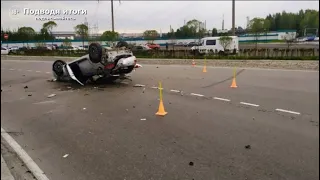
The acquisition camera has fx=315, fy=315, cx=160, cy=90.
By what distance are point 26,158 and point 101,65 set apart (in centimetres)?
742

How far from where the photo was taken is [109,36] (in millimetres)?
27719

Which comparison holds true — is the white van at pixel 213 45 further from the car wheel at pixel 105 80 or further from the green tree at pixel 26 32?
the car wheel at pixel 105 80

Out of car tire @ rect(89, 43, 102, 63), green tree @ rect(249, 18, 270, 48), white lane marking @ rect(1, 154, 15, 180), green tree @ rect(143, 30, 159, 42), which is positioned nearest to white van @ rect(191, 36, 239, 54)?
green tree @ rect(249, 18, 270, 48)

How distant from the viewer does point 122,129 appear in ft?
20.6

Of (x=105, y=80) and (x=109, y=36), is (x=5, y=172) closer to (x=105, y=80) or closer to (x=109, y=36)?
(x=105, y=80)

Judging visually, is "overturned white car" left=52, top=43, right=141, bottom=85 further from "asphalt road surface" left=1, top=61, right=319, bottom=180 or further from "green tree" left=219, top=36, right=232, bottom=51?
"green tree" left=219, top=36, right=232, bottom=51

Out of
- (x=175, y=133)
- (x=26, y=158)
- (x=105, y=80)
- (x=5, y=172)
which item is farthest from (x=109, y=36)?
(x=5, y=172)

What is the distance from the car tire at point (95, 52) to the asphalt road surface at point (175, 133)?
160 centimetres

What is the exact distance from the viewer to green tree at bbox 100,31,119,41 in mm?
25752

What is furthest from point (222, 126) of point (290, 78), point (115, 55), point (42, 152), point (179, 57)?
point (179, 57)

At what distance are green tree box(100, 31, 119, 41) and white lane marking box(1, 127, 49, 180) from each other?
64.3 ft

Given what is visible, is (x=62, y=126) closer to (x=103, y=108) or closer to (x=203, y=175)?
(x=103, y=108)

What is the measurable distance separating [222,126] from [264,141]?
1.12m

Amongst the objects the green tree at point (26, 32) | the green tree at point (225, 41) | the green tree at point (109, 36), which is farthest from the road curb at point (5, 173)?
the green tree at point (225, 41)
